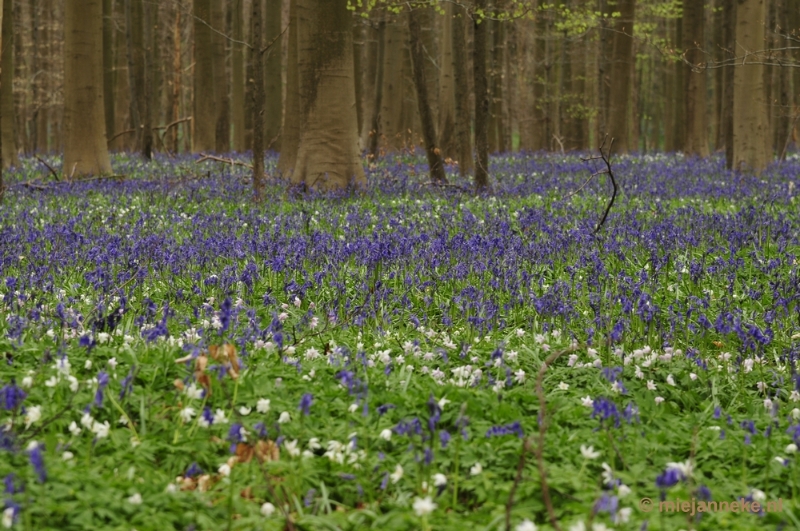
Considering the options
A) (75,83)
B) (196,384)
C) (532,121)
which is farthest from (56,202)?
(532,121)

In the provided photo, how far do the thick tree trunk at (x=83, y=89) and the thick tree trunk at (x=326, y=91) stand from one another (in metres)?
4.78

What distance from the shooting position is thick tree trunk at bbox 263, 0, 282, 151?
74.0 ft

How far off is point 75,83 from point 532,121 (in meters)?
19.2

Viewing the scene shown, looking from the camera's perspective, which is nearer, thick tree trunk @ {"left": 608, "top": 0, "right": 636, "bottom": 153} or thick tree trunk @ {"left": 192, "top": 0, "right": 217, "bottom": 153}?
thick tree trunk @ {"left": 192, "top": 0, "right": 217, "bottom": 153}

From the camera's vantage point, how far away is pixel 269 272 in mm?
7422

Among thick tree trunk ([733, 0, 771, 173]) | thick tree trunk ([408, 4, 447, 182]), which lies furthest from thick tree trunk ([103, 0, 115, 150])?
thick tree trunk ([733, 0, 771, 173])

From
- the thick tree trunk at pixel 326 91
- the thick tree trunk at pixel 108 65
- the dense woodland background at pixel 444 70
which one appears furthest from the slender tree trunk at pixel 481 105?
the thick tree trunk at pixel 108 65

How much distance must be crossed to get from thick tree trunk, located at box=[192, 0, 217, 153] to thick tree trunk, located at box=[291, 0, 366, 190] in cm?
991

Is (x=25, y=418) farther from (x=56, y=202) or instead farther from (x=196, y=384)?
(x=56, y=202)

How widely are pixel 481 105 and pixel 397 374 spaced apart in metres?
10.1

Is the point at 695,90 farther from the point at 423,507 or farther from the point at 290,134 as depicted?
the point at 423,507

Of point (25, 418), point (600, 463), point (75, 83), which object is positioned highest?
point (75, 83)

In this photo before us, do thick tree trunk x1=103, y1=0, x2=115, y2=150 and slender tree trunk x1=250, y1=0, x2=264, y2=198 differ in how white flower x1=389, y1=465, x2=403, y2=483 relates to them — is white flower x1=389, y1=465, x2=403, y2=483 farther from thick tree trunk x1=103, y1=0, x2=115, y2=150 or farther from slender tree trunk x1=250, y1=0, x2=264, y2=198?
thick tree trunk x1=103, y1=0, x2=115, y2=150

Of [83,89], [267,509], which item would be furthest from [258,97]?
[267,509]
